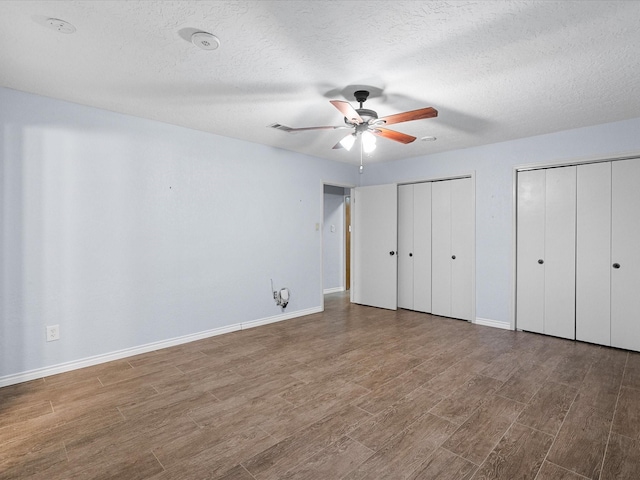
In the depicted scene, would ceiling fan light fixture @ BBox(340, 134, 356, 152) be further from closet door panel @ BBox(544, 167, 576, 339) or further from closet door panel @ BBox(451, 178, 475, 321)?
closet door panel @ BBox(544, 167, 576, 339)

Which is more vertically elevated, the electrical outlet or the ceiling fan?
the ceiling fan

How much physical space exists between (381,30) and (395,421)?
97.0 inches

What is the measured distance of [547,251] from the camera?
4141 millimetres

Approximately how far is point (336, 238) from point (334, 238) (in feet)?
0.22

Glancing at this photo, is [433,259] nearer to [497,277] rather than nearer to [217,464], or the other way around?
[497,277]

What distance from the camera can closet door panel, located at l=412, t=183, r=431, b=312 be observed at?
17.2 feet

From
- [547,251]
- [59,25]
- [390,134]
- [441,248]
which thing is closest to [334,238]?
[441,248]

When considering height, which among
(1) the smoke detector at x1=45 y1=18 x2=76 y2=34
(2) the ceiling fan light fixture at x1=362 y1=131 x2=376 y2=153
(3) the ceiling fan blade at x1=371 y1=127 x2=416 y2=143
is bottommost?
(2) the ceiling fan light fixture at x1=362 y1=131 x2=376 y2=153

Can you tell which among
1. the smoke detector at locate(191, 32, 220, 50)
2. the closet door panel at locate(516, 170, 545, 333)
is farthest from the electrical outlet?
the closet door panel at locate(516, 170, 545, 333)

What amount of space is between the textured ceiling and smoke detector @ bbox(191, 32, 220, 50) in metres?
0.04

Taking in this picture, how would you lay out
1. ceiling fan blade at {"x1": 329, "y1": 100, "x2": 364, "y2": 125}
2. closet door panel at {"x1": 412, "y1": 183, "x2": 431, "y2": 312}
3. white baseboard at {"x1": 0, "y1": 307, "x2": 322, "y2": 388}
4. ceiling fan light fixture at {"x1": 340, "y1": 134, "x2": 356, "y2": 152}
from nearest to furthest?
1. ceiling fan blade at {"x1": 329, "y1": 100, "x2": 364, "y2": 125}
2. white baseboard at {"x1": 0, "y1": 307, "x2": 322, "y2": 388}
3. ceiling fan light fixture at {"x1": 340, "y1": 134, "x2": 356, "y2": 152}
4. closet door panel at {"x1": 412, "y1": 183, "x2": 431, "y2": 312}

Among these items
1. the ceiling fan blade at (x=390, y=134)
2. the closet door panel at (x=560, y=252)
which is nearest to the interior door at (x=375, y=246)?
the closet door panel at (x=560, y=252)

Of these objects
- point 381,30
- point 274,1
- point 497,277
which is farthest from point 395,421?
point 497,277

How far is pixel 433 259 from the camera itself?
520 centimetres
